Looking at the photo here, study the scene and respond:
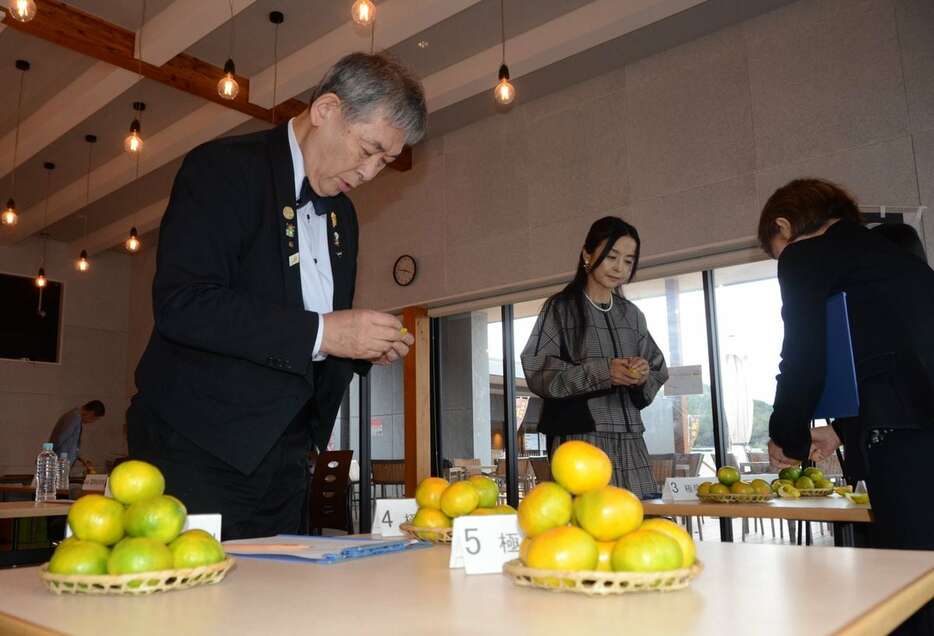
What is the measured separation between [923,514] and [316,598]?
4.11ft

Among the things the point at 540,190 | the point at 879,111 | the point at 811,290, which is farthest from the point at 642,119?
the point at 811,290

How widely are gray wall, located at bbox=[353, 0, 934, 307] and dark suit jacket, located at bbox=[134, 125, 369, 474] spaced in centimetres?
436

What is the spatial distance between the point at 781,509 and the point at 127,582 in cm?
175

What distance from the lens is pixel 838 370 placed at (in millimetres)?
1656

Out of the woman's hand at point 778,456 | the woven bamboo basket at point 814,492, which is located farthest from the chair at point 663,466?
→ the woman's hand at point 778,456

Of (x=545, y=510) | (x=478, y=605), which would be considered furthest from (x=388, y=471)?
(x=478, y=605)

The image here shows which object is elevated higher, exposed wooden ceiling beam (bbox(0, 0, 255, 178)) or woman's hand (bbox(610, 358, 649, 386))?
exposed wooden ceiling beam (bbox(0, 0, 255, 178))

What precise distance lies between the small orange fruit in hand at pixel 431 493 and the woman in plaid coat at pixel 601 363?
3.61 ft

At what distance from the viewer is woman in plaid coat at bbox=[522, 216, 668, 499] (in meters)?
2.31

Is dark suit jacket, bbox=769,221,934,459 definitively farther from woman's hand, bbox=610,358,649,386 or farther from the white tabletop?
woman's hand, bbox=610,358,649,386

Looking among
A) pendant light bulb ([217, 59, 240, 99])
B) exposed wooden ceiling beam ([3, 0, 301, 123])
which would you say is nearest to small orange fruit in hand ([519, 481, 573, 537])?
pendant light bulb ([217, 59, 240, 99])

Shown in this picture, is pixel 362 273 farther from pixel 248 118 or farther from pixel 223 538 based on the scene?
pixel 223 538

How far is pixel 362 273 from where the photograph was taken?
318 inches

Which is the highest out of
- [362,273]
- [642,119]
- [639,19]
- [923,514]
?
[639,19]
